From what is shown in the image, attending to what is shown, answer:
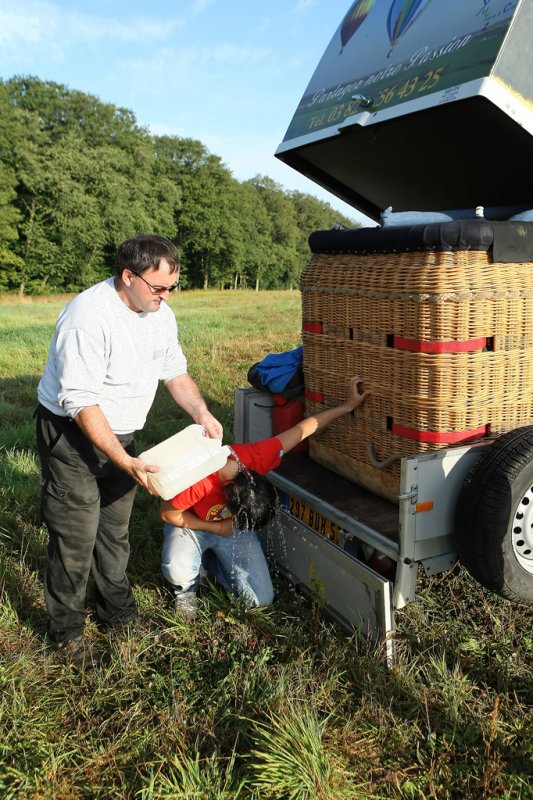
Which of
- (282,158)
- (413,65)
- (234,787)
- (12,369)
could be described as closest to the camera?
(234,787)

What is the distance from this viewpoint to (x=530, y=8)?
8.70ft

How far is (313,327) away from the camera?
11.6 ft

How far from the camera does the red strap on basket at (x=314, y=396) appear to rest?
3.60 metres

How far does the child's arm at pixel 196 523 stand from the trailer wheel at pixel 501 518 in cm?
121

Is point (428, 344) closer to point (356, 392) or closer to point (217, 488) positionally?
point (356, 392)

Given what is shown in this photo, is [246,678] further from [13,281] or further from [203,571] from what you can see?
[13,281]

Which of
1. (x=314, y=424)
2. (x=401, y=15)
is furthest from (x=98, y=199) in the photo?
(x=314, y=424)

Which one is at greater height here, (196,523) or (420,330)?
(420,330)

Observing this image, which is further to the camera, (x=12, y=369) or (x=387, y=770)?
(x=12, y=369)

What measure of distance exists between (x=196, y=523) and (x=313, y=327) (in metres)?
1.28

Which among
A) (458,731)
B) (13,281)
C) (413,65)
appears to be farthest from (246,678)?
(13,281)

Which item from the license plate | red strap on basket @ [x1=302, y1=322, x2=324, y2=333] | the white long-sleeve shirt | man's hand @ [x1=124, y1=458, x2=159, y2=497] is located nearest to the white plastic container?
man's hand @ [x1=124, y1=458, x2=159, y2=497]

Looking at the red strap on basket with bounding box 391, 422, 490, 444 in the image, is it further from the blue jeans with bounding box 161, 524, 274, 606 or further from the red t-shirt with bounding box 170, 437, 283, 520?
the blue jeans with bounding box 161, 524, 274, 606

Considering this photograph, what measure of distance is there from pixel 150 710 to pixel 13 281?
123 ft
